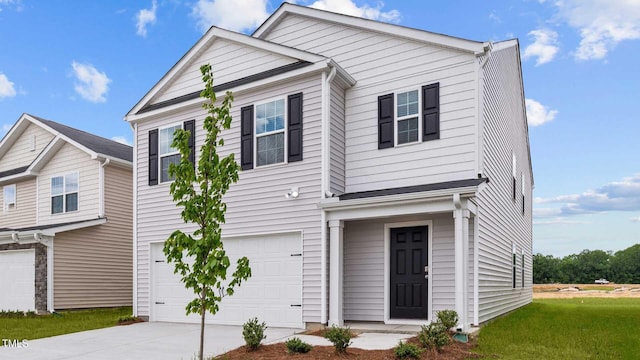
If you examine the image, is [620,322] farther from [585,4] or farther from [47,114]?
[47,114]

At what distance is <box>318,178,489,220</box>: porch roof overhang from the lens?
369 inches

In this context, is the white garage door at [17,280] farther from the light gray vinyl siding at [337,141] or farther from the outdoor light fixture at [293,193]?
the light gray vinyl siding at [337,141]

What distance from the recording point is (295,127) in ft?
37.3

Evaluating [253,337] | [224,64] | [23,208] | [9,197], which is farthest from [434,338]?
[9,197]

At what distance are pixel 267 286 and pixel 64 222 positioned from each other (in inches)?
404

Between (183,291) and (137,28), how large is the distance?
8.50 meters

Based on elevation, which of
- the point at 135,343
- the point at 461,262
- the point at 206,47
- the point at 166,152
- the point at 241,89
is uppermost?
the point at 206,47

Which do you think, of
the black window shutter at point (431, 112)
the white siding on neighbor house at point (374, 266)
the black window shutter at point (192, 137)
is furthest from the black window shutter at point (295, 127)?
the black window shutter at point (192, 137)

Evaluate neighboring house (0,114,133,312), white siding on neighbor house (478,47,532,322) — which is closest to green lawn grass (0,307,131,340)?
neighboring house (0,114,133,312)

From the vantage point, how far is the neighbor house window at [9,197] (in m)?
20.2

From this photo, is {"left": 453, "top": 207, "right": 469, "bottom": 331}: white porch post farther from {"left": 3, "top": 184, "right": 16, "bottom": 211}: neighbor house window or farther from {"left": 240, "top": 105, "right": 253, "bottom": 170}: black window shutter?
{"left": 3, "top": 184, "right": 16, "bottom": 211}: neighbor house window

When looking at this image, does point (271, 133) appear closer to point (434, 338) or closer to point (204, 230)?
point (204, 230)

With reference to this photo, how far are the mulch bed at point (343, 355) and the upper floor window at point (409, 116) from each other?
4.40m

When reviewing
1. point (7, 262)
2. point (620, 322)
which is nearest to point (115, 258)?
point (7, 262)
